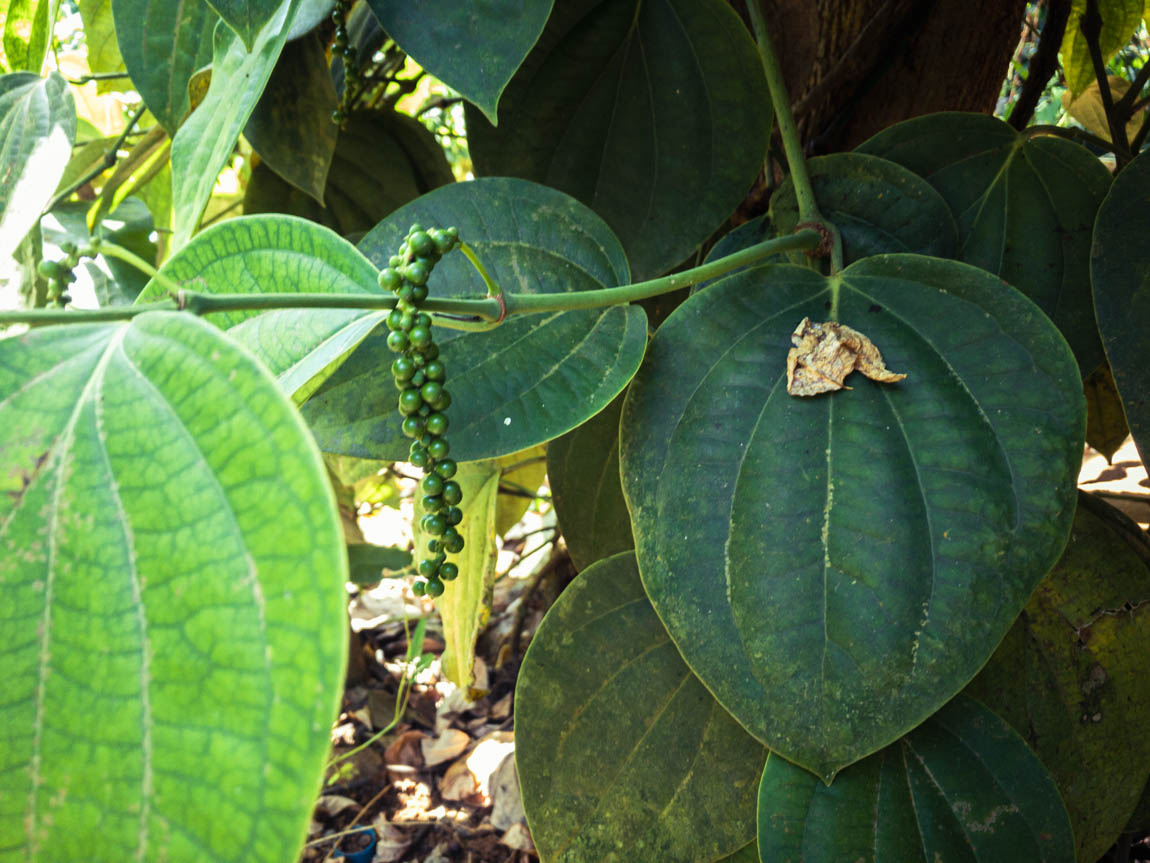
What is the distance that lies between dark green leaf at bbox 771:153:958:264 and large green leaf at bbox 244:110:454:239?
0.48 metres

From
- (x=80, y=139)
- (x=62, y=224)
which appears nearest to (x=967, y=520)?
(x=62, y=224)

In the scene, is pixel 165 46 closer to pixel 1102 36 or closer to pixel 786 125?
pixel 786 125

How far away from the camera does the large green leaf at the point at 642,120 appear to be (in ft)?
2.04

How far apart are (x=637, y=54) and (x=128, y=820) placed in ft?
2.03

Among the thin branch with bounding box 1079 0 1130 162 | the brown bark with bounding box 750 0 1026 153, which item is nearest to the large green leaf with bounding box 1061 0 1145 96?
the thin branch with bounding box 1079 0 1130 162

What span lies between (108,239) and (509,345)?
20.0 inches

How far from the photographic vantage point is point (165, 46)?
0.63 meters

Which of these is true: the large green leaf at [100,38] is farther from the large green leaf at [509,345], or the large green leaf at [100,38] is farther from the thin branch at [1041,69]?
the thin branch at [1041,69]

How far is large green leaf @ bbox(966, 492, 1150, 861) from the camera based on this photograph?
55 centimetres

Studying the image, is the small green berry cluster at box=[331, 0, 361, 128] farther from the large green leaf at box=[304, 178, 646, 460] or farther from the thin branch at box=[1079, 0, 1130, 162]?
the thin branch at box=[1079, 0, 1130, 162]

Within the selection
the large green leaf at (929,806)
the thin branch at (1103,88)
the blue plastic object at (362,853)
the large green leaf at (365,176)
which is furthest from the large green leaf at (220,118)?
the blue plastic object at (362,853)

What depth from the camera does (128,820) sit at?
21 centimetres

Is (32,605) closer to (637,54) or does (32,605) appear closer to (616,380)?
(616,380)

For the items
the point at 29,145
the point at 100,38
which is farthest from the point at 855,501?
the point at 100,38
